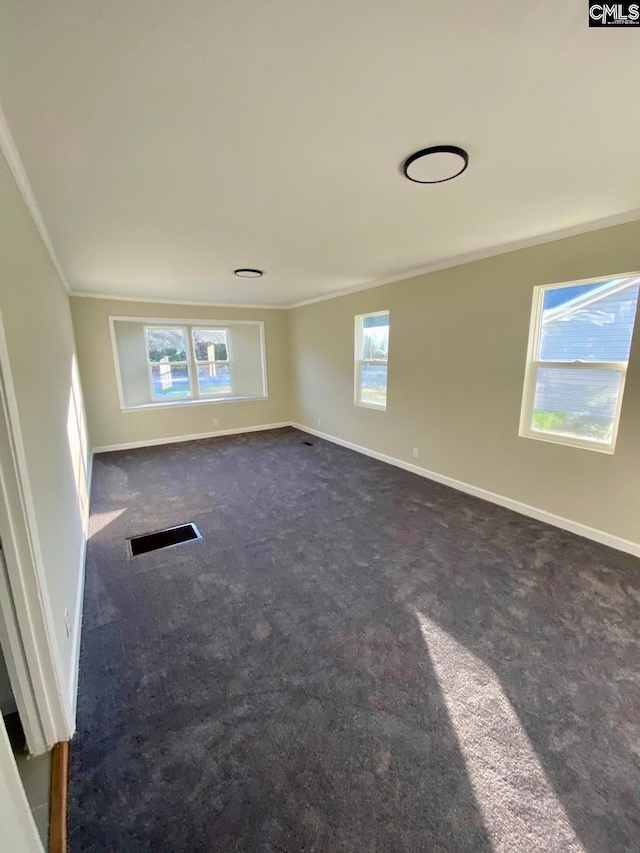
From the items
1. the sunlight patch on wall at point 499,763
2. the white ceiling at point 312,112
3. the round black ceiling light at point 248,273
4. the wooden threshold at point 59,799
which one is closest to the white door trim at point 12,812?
the wooden threshold at point 59,799

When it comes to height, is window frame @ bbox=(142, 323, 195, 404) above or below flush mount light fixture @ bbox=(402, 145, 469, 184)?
below

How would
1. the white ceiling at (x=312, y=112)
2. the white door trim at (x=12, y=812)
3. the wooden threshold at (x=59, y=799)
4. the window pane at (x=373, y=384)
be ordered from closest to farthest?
the white door trim at (x=12, y=812) < the white ceiling at (x=312, y=112) < the wooden threshold at (x=59, y=799) < the window pane at (x=373, y=384)

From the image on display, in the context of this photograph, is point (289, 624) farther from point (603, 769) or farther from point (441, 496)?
point (441, 496)

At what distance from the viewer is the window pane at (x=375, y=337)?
15.4ft

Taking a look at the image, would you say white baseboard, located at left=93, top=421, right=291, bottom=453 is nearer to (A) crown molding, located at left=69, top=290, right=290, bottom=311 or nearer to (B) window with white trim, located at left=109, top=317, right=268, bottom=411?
(B) window with white trim, located at left=109, top=317, right=268, bottom=411

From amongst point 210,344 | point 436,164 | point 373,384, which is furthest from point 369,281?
point 210,344

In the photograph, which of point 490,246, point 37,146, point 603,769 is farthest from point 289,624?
point 490,246

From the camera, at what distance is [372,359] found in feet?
16.2

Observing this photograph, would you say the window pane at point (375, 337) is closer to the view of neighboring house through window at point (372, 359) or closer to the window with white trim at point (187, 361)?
the view of neighboring house through window at point (372, 359)

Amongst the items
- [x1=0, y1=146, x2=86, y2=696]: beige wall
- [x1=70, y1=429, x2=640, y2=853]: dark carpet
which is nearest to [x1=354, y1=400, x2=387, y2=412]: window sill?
[x1=70, y1=429, x2=640, y2=853]: dark carpet

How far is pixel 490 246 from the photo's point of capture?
3188 millimetres

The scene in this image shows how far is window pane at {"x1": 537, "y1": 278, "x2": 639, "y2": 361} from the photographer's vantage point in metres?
2.57

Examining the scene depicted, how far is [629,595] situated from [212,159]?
3482mm

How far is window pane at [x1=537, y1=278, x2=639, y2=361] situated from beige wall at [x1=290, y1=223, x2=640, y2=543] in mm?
117
